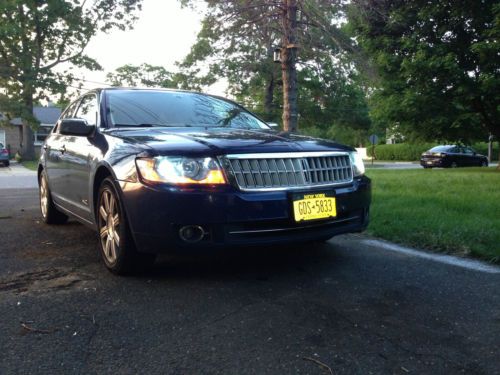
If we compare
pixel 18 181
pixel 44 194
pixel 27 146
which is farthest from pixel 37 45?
pixel 44 194

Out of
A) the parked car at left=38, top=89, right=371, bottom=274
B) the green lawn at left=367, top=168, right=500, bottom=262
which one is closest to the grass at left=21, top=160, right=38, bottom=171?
the green lawn at left=367, top=168, right=500, bottom=262

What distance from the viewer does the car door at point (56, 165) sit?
496 centimetres

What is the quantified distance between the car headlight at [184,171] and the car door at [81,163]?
0.94 metres

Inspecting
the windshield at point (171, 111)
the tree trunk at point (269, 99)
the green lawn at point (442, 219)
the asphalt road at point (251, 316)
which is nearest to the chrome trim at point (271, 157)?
the asphalt road at point (251, 316)

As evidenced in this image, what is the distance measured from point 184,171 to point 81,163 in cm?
151

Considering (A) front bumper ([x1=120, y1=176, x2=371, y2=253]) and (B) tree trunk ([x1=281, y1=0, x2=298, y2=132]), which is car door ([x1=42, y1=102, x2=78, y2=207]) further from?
(B) tree trunk ([x1=281, y1=0, x2=298, y2=132])

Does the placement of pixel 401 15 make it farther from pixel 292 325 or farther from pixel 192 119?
pixel 292 325

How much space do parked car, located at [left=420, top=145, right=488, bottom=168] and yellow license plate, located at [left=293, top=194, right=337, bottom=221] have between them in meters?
25.5

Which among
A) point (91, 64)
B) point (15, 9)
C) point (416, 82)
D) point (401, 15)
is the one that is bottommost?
point (416, 82)

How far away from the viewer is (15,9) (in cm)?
2667

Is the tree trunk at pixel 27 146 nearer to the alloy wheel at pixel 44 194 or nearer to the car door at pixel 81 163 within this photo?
the alloy wheel at pixel 44 194

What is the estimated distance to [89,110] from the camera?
15.9 feet

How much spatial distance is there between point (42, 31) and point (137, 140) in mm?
28439

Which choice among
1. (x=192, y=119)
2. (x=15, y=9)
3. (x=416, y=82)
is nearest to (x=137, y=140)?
(x=192, y=119)
